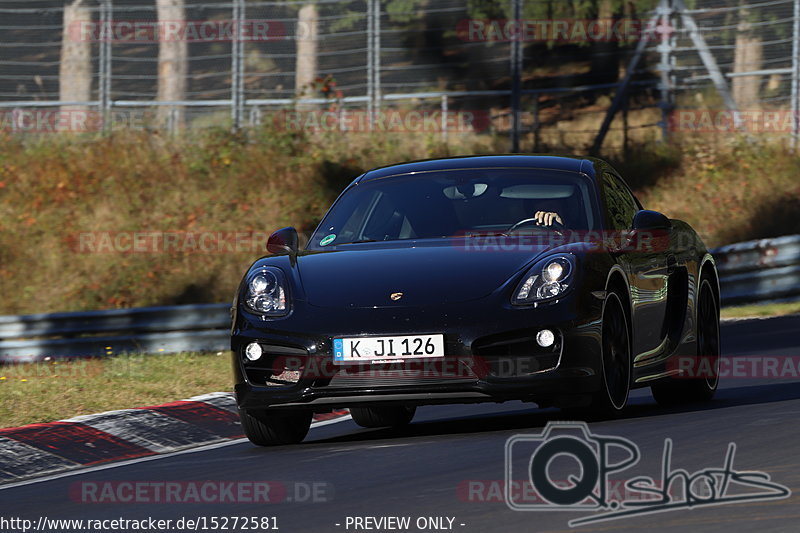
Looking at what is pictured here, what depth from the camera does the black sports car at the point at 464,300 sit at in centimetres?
744

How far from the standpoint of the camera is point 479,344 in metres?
7.41

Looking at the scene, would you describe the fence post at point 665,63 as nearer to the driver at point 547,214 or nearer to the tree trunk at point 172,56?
the tree trunk at point 172,56

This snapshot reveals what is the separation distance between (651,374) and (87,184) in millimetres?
16763

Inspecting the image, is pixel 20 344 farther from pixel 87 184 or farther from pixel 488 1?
pixel 488 1

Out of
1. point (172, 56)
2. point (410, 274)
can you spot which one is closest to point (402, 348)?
point (410, 274)

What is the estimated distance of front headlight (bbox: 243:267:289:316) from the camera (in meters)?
7.84

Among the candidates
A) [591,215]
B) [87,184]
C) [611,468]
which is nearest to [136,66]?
[87,184]

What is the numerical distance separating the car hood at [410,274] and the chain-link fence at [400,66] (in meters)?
16.0

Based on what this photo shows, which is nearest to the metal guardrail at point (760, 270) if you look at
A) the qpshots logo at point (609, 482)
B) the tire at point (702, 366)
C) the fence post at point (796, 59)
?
the fence post at point (796, 59)

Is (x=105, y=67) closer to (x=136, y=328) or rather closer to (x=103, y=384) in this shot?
(x=136, y=328)

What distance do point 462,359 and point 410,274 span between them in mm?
578

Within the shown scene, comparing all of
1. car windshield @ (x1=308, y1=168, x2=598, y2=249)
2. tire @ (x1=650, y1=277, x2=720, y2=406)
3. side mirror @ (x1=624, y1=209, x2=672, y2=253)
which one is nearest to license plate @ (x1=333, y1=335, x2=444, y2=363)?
car windshield @ (x1=308, y1=168, x2=598, y2=249)

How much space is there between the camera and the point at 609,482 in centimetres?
616

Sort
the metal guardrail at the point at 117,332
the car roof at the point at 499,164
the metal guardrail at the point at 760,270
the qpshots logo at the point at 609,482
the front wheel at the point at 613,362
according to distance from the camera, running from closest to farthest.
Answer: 1. the qpshots logo at the point at 609,482
2. the front wheel at the point at 613,362
3. the car roof at the point at 499,164
4. the metal guardrail at the point at 117,332
5. the metal guardrail at the point at 760,270
